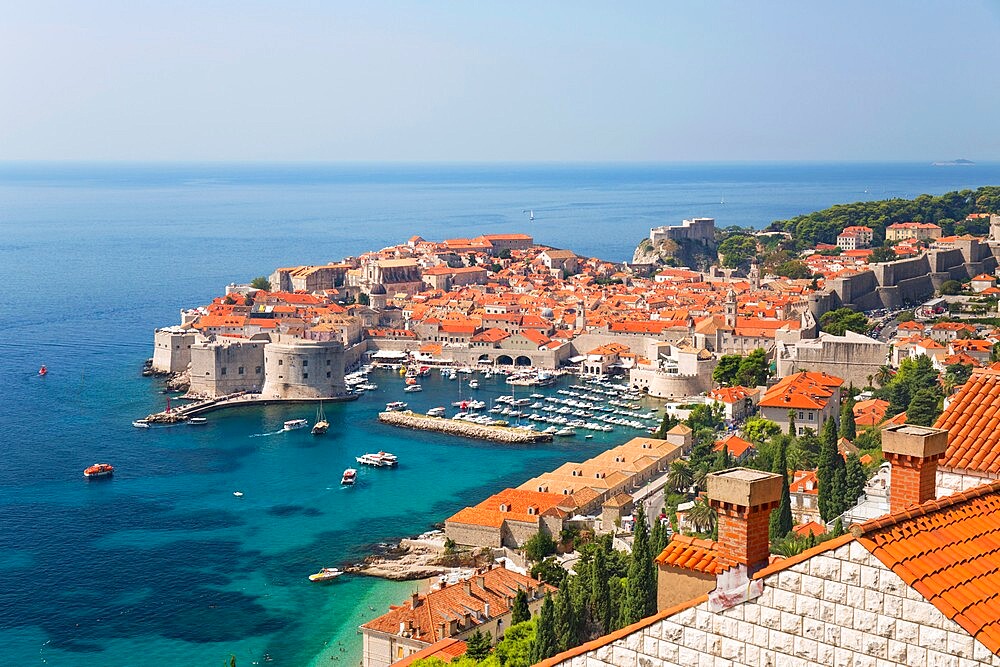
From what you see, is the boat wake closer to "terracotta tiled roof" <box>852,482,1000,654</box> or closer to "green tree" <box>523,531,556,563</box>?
"green tree" <box>523,531,556,563</box>

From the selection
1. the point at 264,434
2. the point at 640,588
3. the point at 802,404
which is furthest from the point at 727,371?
the point at 640,588

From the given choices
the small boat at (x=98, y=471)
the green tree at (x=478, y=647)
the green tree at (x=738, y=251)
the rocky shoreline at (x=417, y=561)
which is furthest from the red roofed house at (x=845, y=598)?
the green tree at (x=738, y=251)

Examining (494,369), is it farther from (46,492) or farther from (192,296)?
(192,296)

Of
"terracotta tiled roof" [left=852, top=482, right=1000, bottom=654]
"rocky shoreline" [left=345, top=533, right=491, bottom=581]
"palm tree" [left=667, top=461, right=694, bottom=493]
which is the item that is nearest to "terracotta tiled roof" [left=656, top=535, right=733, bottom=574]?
"terracotta tiled roof" [left=852, top=482, right=1000, bottom=654]

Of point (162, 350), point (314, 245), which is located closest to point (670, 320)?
point (162, 350)

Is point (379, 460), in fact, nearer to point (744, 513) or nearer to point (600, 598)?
point (600, 598)

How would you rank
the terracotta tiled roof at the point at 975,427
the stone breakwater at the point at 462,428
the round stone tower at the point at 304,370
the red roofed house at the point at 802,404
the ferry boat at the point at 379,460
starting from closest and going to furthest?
the terracotta tiled roof at the point at 975,427, the red roofed house at the point at 802,404, the ferry boat at the point at 379,460, the stone breakwater at the point at 462,428, the round stone tower at the point at 304,370

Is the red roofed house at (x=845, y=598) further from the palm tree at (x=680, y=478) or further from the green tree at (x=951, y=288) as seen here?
the green tree at (x=951, y=288)
